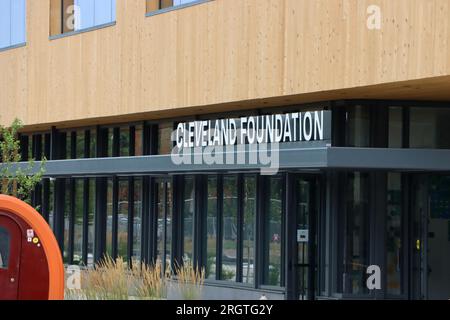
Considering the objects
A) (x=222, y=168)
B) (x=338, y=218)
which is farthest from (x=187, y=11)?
(x=338, y=218)

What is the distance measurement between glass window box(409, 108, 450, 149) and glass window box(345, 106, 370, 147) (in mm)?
853

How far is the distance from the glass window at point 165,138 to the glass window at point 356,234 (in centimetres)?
609

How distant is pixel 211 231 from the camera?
23.7m

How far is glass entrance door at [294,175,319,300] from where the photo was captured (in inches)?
814

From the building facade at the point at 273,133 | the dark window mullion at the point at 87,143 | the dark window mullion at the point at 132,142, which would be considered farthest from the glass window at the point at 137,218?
the dark window mullion at the point at 87,143

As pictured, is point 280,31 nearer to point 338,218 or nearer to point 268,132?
point 268,132

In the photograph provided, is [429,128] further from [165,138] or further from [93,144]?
[93,144]

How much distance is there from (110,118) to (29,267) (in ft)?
44.2

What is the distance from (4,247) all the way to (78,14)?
15.5 m

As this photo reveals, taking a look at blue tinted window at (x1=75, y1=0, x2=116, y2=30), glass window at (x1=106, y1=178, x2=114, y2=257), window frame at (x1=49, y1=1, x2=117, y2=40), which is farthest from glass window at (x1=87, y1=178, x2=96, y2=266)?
blue tinted window at (x1=75, y1=0, x2=116, y2=30)

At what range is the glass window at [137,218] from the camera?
2617 cm

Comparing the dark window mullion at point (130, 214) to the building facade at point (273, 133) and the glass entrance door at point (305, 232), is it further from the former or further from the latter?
the glass entrance door at point (305, 232)

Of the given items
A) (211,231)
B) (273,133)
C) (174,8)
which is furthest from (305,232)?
(174,8)

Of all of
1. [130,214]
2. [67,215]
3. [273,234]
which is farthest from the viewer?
[67,215]
